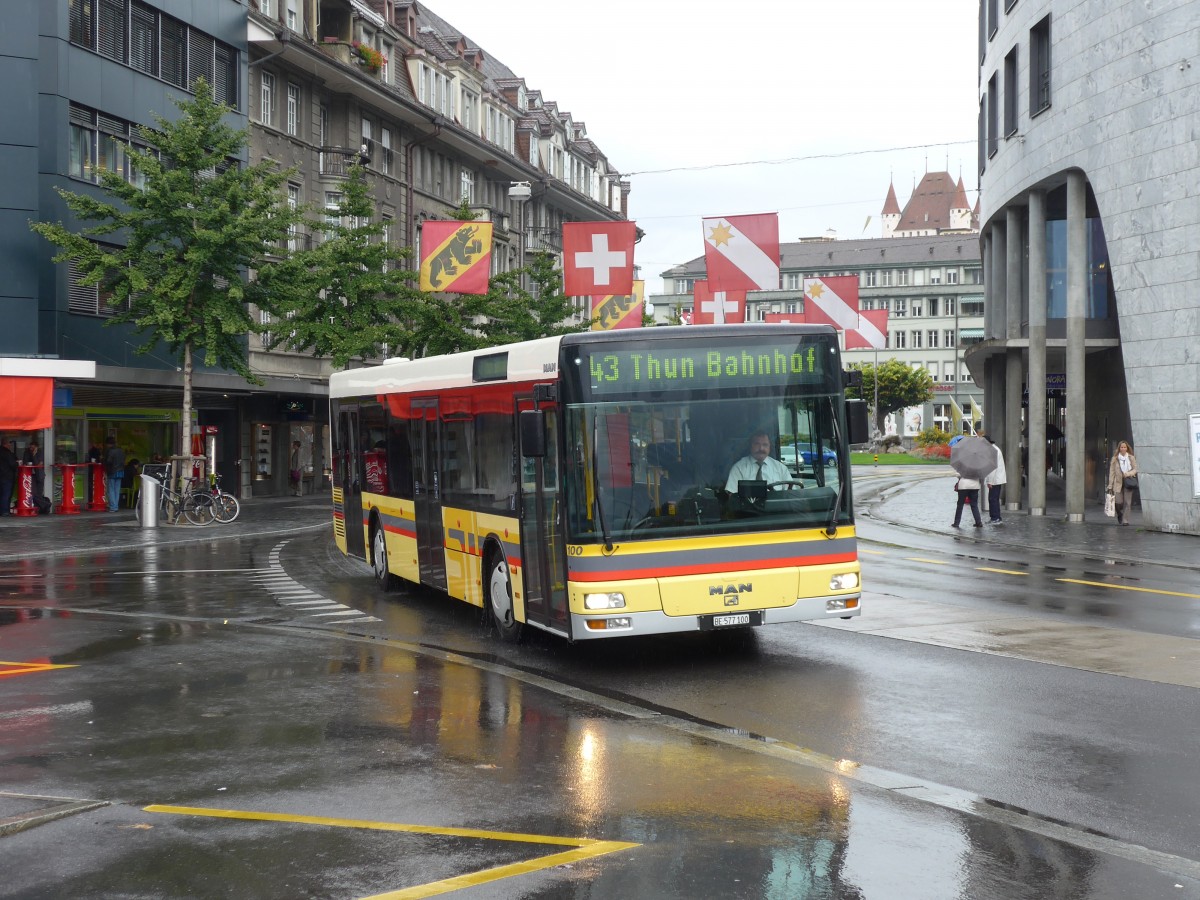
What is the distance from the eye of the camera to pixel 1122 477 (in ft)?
97.3

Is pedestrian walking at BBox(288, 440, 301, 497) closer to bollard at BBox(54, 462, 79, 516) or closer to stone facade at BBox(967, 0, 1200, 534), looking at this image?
bollard at BBox(54, 462, 79, 516)

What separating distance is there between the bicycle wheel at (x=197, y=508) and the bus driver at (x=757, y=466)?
22.9 metres

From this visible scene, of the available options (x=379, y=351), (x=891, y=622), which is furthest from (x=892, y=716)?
(x=379, y=351)

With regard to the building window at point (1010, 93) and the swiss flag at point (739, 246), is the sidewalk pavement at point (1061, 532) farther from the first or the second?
the building window at point (1010, 93)

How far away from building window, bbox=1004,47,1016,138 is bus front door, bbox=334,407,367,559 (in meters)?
21.8

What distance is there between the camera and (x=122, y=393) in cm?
3797

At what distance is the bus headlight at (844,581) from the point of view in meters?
11.5

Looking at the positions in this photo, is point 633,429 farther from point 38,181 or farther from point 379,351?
point 379,351

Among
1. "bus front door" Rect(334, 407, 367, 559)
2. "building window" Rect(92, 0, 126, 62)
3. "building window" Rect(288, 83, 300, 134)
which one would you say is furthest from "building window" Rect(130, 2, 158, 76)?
"bus front door" Rect(334, 407, 367, 559)

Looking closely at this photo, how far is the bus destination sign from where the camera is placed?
444 inches

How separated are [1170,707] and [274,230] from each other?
26642 millimetres

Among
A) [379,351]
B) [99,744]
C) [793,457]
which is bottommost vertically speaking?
[99,744]

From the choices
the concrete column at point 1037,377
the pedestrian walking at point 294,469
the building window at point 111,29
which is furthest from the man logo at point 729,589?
the pedestrian walking at point 294,469

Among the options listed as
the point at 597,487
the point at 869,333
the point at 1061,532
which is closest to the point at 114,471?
the point at 869,333
